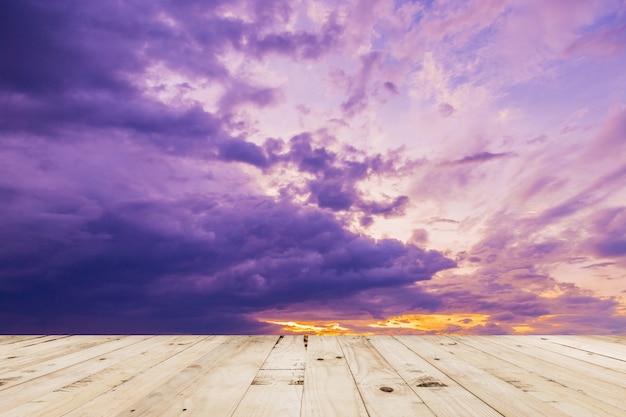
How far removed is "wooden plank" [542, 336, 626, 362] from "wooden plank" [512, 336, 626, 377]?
0.06 meters

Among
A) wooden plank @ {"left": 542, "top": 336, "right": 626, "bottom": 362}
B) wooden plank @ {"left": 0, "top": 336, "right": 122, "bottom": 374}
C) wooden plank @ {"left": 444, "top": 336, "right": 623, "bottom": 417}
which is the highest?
wooden plank @ {"left": 0, "top": 336, "right": 122, "bottom": 374}

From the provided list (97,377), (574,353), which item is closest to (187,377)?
(97,377)

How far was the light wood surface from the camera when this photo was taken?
1673 mm

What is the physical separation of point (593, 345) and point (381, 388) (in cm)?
235

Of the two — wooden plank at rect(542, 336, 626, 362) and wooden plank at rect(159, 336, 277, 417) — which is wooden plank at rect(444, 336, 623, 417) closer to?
wooden plank at rect(542, 336, 626, 362)

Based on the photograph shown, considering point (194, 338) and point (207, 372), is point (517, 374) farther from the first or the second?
point (194, 338)

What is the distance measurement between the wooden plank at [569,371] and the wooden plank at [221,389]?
1.39 meters

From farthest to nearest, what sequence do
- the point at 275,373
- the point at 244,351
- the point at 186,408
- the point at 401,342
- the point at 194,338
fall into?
the point at 194,338, the point at 401,342, the point at 244,351, the point at 275,373, the point at 186,408

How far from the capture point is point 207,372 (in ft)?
7.46

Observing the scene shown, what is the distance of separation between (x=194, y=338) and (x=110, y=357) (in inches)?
35.1

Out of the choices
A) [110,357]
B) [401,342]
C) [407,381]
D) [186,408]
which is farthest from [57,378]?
[401,342]

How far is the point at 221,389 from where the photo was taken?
1.92 m

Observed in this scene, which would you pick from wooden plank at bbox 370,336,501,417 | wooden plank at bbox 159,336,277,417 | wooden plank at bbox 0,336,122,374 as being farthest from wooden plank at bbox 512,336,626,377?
wooden plank at bbox 0,336,122,374

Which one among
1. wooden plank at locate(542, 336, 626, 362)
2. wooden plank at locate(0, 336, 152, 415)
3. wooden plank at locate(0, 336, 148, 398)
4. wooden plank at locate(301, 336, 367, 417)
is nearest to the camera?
wooden plank at locate(301, 336, 367, 417)
